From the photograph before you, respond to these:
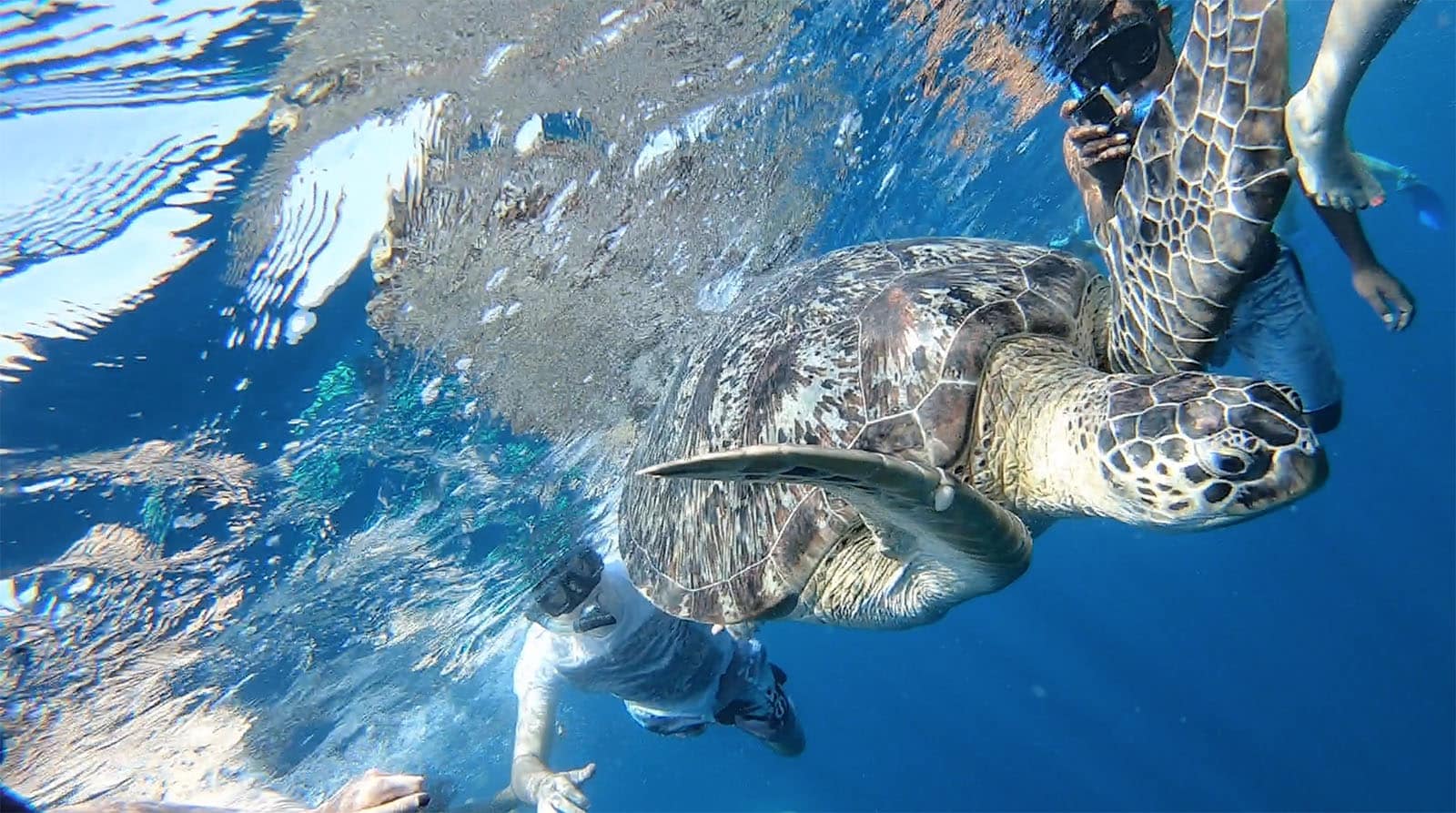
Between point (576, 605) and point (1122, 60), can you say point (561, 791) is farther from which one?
point (1122, 60)

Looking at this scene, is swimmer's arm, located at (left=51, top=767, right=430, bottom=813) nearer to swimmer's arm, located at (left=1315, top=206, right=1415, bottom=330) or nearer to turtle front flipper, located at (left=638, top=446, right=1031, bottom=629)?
turtle front flipper, located at (left=638, top=446, right=1031, bottom=629)

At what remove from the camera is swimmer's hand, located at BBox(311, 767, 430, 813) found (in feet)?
7.70

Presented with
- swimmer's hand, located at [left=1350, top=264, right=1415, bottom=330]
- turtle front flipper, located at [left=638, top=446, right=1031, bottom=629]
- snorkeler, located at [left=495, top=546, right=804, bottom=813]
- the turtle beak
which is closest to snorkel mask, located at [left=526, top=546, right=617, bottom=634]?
snorkeler, located at [left=495, top=546, right=804, bottom=813]

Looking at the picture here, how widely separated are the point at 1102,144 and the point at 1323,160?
3.17 feet

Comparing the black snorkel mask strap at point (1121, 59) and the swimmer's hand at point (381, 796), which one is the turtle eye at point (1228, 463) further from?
the swimmer's hand at point (381, 796)

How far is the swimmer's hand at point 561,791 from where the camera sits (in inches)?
251

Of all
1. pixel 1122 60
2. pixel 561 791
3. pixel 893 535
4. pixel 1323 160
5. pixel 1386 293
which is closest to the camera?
pixel 1323 160

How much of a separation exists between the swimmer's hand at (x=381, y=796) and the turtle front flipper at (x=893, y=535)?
4.68ft

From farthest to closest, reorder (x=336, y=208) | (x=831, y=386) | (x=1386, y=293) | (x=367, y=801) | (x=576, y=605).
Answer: (x=576, y=605), (x=336, y=208), (x=831, y=386), (x=1386, y=293), (x=367, y=801)

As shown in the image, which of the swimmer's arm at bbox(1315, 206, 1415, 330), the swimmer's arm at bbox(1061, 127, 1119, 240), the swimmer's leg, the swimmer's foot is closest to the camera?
the swimmer's leg

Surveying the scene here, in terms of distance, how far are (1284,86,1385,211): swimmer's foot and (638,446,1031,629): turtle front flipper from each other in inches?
55.5

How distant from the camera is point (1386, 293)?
3059 mm

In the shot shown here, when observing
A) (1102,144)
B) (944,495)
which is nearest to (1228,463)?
(944,495)

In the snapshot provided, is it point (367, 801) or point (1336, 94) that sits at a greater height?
point (1336, 94)
